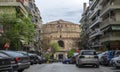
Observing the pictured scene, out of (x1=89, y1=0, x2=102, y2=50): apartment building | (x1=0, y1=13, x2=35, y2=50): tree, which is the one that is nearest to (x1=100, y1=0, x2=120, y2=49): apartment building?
(x1=89, y1=0, x2=102, y2=50): apartment building

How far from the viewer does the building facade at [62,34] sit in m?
151

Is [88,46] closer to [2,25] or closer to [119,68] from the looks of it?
[2,25]

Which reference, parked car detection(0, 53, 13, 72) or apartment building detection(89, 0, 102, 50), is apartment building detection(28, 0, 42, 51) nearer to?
apartment building detection(89, 0, 102, 50)

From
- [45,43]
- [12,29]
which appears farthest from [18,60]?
[45,43]

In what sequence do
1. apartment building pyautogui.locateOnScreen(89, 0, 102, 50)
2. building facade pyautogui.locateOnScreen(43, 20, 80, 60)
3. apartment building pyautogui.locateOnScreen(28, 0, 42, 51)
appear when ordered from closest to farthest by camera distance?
apartment building pyautogui.locateOnScreen(89, 0, 102, 50), apartment building pyautogui.locateOnScreen(28, 0, 42, 51), building facade pyautogui.locateOnScreen(43, 20, 80, 60)

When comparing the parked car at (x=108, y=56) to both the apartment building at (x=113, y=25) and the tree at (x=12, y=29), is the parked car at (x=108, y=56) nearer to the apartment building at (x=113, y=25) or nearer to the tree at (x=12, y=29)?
the tree at (x=12, y=29)

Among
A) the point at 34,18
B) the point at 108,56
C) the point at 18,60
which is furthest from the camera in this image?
the point at 34,18

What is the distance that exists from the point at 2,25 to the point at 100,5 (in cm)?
3522

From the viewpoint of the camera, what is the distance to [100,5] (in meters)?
92.7

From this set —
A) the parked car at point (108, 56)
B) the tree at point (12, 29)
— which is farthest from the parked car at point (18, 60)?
the tree at point (12, 29)

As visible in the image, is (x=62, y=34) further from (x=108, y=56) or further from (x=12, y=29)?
(x=108, y=56)

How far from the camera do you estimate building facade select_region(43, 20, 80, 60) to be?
15138cm

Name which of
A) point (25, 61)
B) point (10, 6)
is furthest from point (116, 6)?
point (25, 61)

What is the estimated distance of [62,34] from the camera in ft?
503
